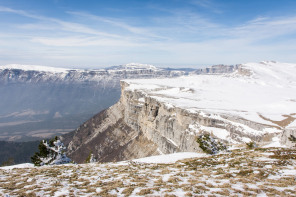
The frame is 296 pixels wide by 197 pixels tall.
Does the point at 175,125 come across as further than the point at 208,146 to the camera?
Yes

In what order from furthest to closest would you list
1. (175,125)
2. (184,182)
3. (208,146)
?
(175,125), (208,146), (184,182)

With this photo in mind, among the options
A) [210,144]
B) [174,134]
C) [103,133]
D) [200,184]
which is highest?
[200,184]

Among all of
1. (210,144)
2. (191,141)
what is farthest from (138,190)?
(191,141)

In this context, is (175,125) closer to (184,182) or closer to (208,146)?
(208,146)

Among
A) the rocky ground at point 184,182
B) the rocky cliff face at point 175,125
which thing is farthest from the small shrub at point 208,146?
the rocky cliff face at point 175,125

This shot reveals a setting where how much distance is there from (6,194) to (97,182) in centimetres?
701

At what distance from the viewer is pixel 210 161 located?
2614 centimetres

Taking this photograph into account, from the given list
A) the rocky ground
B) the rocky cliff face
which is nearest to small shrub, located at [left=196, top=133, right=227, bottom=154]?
the rocky ground

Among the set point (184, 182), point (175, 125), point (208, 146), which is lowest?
point (175, 125)

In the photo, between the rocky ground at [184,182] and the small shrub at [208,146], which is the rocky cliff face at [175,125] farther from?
the rocky ground at [184,182]

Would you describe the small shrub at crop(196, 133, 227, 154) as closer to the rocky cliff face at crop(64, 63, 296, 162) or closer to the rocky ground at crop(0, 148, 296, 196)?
the rocky ground at crop(0, 148, 296, 196)

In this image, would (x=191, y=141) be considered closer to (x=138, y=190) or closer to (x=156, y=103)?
(x=156, y=103)

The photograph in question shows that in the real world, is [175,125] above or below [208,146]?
below

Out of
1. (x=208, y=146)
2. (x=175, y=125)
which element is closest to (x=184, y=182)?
(x=208, y=146)
